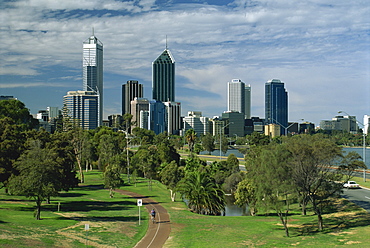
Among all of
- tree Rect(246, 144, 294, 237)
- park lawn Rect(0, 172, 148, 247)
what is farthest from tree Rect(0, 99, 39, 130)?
tree Rect(246, 144, 294, 237)

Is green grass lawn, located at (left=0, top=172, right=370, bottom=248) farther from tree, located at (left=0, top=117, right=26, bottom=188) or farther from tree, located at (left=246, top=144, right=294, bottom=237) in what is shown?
tree, located at (left=0, top=117, right=26, bottom=188)

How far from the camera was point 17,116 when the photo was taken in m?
71.6

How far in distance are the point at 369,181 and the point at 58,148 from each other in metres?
47.2

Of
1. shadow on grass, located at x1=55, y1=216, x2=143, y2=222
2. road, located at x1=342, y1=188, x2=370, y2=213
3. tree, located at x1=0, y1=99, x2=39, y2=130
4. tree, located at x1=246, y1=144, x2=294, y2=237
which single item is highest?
tree, located at x1=0, y1=99, x2=39, y2=130

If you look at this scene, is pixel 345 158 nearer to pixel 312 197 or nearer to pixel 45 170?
pixel 312 197

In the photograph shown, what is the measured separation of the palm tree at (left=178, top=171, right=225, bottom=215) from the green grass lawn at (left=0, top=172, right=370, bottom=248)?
2.87 metres

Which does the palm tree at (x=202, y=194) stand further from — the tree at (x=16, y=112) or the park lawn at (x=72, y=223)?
the tree at (x=16, y=112)

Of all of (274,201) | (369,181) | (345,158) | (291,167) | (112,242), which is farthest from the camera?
(369,181)

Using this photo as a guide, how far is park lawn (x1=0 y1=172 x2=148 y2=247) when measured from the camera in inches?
1087

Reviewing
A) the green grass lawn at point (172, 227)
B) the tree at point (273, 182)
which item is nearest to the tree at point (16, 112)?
the green grass lawn at point (172, 227)

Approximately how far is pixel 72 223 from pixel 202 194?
20.0 metres

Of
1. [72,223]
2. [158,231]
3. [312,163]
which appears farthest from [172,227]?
[312,163]

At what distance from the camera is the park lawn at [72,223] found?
27.6m

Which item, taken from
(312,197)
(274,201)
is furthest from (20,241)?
(312,197)
